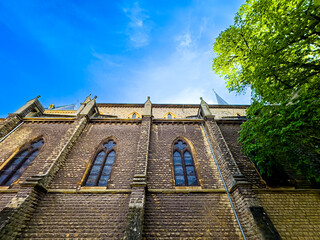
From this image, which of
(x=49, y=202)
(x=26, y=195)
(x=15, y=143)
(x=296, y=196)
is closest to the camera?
(x=26, y=195)

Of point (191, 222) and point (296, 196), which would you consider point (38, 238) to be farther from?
point (296, 196)

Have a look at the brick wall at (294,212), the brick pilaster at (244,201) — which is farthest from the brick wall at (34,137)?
the brick wall at (294,212)

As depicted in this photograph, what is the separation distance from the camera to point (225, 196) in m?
6.45

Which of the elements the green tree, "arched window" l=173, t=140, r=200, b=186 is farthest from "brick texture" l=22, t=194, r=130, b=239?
the green tree

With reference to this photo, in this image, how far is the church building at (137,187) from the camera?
5293 millimetres

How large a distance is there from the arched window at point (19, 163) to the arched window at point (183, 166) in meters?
8.34

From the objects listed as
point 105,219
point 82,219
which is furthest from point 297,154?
point 82,219

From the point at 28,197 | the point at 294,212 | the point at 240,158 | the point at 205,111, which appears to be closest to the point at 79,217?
the point at 28,197

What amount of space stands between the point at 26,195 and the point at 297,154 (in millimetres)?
11435

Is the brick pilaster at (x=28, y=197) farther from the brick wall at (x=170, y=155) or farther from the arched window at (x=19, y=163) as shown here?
the brick wall at (x=170, y=155)

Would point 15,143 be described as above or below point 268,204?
above

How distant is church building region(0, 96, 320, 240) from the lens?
208 inches

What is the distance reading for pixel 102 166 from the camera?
779cm

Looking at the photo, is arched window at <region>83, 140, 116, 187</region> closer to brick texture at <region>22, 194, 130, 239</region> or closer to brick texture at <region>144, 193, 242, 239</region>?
brick texture at <region>22, 194, 130, 239</region>
